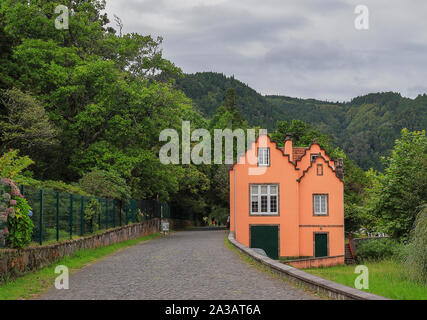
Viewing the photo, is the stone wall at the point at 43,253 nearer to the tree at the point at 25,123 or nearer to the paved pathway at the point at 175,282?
the paved pathway at the point at 175,282

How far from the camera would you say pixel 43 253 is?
15.4 metres

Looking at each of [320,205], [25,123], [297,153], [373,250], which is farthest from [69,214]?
[373,250]

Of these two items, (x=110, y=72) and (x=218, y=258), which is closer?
(x=218, y=258)

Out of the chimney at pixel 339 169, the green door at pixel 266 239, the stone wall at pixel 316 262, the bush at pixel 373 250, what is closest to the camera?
the stone wall at pixel 316 262

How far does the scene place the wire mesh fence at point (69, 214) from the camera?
15703mm

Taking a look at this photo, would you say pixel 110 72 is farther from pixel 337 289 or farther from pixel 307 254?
pixel 337 289

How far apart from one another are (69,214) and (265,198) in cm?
2447

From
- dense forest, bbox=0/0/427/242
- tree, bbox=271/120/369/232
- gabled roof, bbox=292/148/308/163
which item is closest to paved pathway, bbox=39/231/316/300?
dense forest, bbox=0/0/427/242

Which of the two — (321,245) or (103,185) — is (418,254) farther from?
(321,245)

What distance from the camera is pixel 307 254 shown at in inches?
1656

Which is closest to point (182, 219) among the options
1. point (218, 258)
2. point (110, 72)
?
point (110, 72)

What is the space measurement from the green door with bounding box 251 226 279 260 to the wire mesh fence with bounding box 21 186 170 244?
491 inches

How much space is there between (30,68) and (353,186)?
44021 millimetres

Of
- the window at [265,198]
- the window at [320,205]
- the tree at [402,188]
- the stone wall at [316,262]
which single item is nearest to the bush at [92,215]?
the stone wall at [316,262]
